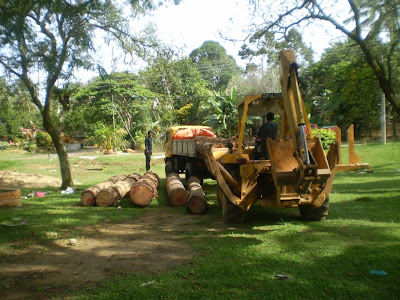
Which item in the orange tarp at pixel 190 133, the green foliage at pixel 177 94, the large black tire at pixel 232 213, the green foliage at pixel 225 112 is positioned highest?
the green foliage at pixel 177 94

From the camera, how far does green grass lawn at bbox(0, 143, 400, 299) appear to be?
4012 mm

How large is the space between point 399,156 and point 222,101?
12358 millimetres

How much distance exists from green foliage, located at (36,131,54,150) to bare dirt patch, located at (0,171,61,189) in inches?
840

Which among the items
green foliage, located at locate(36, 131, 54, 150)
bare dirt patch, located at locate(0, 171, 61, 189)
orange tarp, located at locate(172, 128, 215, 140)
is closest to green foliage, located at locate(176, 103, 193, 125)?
green foliage, located at locate(36, 131, 54, 150)

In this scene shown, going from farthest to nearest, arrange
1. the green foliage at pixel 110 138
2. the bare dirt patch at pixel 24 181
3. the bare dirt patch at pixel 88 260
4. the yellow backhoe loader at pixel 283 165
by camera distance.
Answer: the green foliage at pixel 110 138
the bare dirt patch at pixel 24 181
the yellow backhoe loader at pixel 283 165
the bare dirt patch at pixel 88 260

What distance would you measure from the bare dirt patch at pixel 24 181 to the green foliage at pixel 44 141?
21335 millimetres

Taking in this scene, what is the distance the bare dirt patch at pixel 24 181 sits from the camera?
45.9ft

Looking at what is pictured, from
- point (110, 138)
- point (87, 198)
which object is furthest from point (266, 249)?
point (110, 138)

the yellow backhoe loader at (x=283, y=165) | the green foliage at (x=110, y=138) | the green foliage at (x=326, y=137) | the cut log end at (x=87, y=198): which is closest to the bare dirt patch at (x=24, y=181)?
the cut log end at (x=87, y=198)

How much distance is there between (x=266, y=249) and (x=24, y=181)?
12.0 m

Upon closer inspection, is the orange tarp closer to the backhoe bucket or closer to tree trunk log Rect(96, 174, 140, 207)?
tree trunk log Rect(96, 174, 140, 207)

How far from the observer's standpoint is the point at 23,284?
4402 millimetres

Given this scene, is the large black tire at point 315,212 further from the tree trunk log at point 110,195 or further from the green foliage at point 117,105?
the green foliage at point 117,105

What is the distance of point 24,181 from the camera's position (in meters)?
14.5
